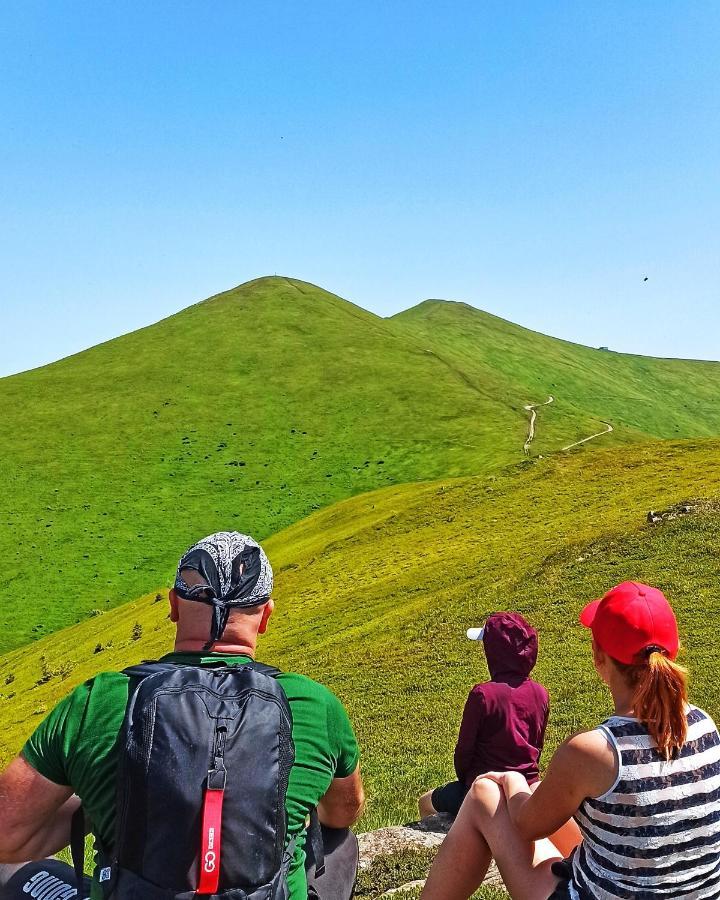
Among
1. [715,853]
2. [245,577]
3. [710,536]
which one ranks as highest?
[245,577]

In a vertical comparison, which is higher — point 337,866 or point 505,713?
point 337,866

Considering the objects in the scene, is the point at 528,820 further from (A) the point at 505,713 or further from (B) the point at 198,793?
(A) the point at 505,713

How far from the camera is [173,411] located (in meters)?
111

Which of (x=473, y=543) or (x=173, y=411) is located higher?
(x=173, y=411)

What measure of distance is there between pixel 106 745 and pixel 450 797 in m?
5.81

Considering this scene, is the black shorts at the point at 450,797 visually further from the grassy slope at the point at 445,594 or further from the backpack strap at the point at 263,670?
the backpack strap at the point at 263,670

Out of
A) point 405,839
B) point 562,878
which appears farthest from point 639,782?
point 405,839

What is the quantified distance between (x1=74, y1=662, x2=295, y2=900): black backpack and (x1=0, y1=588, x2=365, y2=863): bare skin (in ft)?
1.25

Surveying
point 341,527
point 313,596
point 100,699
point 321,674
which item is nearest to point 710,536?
point 321,674

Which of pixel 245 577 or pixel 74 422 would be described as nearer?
pixel 245 577

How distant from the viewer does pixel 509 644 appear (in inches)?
323

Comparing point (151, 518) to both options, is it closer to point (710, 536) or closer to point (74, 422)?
point (74, 422)

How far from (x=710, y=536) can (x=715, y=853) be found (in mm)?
23760

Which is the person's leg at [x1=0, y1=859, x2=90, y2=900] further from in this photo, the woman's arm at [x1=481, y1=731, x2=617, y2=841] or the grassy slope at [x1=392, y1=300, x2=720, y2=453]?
the grassy slope at [x1=392, y1=300, x2=720, y2=453]
